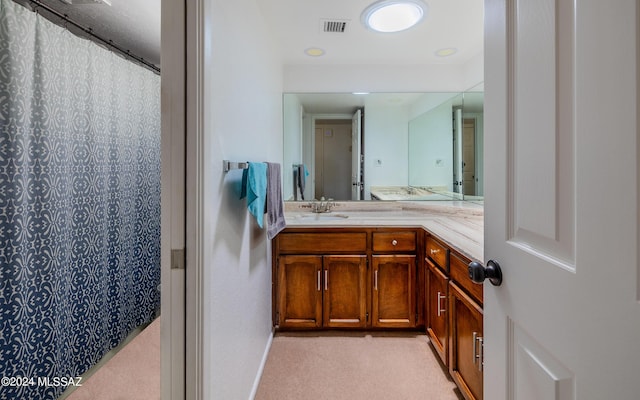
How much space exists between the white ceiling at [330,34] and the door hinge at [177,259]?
5.20 feet

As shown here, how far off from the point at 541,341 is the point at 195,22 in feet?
4.08

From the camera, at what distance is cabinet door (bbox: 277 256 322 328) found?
7.39 feet

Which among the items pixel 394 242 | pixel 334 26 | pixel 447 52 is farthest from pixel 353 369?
pixel 447 52

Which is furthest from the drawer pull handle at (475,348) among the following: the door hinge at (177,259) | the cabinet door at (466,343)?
the door hinge at (177,259)

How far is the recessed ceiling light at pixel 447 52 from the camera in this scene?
2416 millimetres

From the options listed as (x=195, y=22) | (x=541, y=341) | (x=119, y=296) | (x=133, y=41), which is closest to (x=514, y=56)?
(x=541, y=341)

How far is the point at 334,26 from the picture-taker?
6.74 ft

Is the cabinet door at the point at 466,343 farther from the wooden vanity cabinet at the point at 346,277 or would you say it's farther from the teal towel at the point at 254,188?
the teal towel at the point at 254,188

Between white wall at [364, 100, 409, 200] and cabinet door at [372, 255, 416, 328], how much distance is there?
2.69 feet

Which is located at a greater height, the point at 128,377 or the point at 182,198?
the point at 182,198

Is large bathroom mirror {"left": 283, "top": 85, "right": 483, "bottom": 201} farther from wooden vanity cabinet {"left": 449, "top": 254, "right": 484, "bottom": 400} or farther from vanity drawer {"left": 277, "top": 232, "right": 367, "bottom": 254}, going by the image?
wooden vanity cabinet {"left": 449, "top": 254, "right": 484, "bottom": 400}

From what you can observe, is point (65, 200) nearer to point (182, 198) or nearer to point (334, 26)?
point (182, 198)

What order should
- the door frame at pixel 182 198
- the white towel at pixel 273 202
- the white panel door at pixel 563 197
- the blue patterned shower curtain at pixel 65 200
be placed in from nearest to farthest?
the white panel door at pixel 563 197 → the door frame at pixel 182 198 → the blue patterned shower curtain at pixel 65 200 → the white towel at pixel 273 202

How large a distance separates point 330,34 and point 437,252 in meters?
1.70
